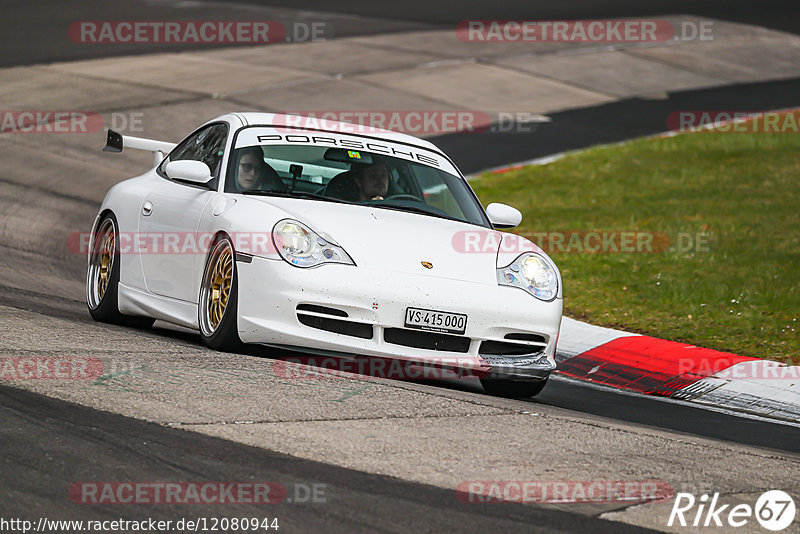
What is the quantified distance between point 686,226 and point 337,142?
18.9 ft

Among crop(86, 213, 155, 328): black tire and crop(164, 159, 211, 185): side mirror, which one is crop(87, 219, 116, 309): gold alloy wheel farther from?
crop(164, 159, 211, 185): side mirror

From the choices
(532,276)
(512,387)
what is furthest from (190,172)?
(512,387)

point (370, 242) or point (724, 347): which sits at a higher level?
point (370, 242)

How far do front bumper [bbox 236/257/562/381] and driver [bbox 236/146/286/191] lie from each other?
88cm

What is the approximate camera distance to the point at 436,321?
7.04m

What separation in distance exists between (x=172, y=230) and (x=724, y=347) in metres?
3.88

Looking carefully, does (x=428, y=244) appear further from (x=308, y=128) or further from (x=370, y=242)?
(x=308, y=128)

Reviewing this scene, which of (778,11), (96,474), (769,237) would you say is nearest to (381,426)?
(96,474)

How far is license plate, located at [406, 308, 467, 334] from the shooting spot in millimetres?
6988

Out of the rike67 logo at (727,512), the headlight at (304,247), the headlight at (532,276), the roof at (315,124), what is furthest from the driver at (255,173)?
the rike67 logo at (727,512)

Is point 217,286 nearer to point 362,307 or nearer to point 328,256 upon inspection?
point 328,256

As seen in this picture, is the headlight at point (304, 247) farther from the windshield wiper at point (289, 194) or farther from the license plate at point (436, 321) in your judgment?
the windshield wiper at point (289, 194)

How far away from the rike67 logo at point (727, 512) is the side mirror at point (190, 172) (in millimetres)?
3797

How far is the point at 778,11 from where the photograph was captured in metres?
32.3
